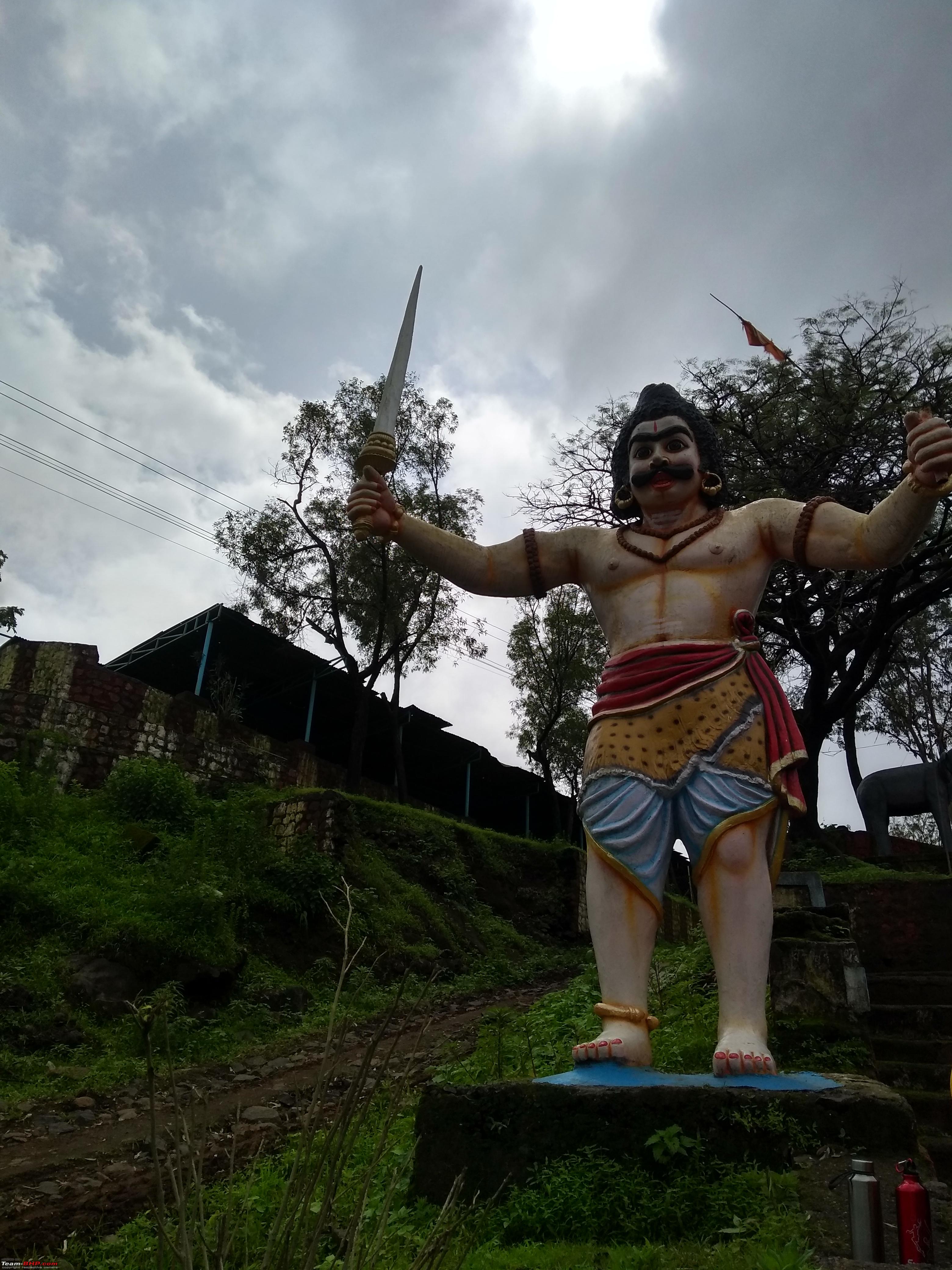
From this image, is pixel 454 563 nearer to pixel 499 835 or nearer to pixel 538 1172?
pixel 538 1172

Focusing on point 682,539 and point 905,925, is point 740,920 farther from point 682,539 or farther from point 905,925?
point 905,925

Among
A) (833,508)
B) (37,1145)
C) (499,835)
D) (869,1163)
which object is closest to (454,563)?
(833,508)

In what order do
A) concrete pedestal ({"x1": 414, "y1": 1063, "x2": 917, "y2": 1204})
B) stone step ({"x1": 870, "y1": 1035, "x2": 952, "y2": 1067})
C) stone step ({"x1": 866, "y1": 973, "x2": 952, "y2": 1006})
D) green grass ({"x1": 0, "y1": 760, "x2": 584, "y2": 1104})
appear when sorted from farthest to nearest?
green grass ({"x1": 0, "y1": 760, "x2": 584, "y2": 1104})
stone step ({"x1": 866, "y1": 973, "x2": 952, "y2": 1006})
stone step ({"x1": 870, "y1": 1035, "x2": 952, "y2": 1067})
concrete pedestal ({"x1": 414, "y1": 1063, "x2": 917, "y2": 1204})

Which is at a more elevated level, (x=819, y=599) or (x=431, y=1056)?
(x=819, y=599)

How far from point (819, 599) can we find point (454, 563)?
932 cm

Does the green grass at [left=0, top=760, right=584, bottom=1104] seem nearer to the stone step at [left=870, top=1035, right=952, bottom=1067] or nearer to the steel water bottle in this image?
the stone step at [left=870, top=1035, right=952, bottom=1067]

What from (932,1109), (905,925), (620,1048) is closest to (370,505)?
(620,1048)

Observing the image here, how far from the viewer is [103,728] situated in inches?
501

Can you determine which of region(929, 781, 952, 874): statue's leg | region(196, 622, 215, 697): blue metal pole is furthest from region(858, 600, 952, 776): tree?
region(196, 622, 215, 697): blue metal pole

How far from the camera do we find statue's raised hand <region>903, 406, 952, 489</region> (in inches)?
118

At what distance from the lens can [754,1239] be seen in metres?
1.99

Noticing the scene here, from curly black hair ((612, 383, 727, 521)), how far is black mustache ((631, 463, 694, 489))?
122 mm

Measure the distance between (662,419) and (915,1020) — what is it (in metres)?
3.26

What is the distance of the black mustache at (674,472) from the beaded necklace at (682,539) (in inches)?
6.8
